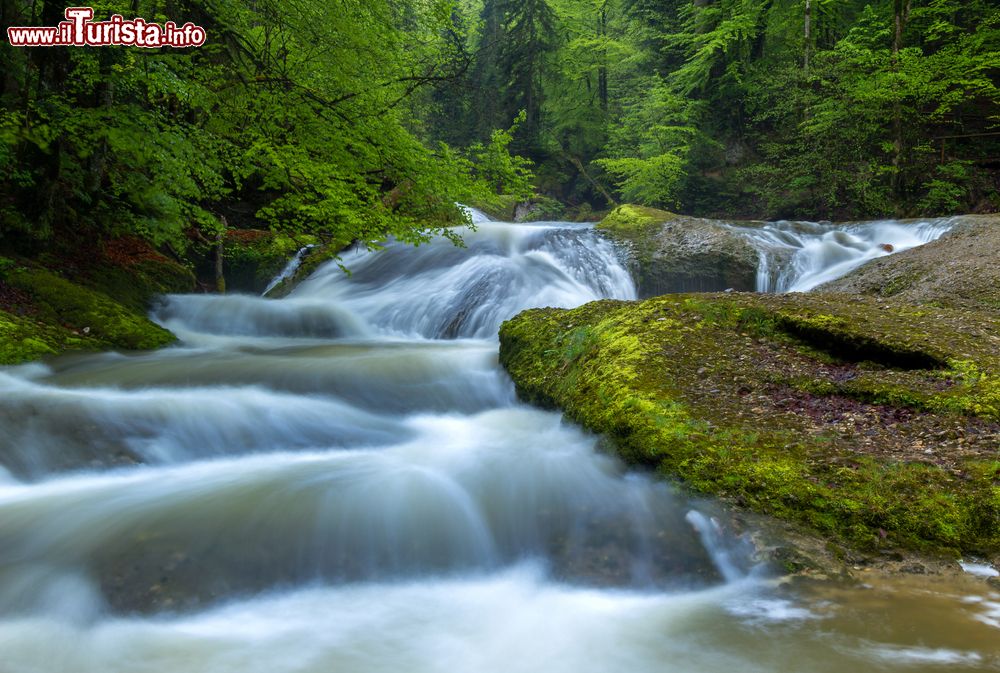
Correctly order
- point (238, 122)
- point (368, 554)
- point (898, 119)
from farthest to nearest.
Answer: point (898, 119) → point (238, 122) → point (368, 554)

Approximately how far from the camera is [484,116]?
2534cm

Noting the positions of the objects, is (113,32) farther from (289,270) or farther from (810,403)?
(289,270)

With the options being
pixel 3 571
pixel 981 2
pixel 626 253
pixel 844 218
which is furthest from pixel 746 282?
pixel 981 2

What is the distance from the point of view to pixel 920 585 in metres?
2.21

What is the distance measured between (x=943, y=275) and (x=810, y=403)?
13.9 ft

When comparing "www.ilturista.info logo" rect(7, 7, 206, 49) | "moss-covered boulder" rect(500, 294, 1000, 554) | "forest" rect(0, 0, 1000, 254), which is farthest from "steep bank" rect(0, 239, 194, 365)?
"moss-covered boulder" rect(500, 294, 1000, 554)

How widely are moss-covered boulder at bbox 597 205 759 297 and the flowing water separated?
654 centimetres

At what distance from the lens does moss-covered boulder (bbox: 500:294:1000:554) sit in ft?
8.30

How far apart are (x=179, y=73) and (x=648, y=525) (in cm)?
615

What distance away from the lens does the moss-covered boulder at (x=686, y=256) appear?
1035cm

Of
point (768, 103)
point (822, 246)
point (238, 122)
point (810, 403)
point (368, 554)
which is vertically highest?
point (768, 103)

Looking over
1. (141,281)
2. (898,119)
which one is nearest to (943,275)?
(898,119)

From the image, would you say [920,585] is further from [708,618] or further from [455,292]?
[455,292]

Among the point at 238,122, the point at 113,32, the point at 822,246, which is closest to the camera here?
the point at 113,32
